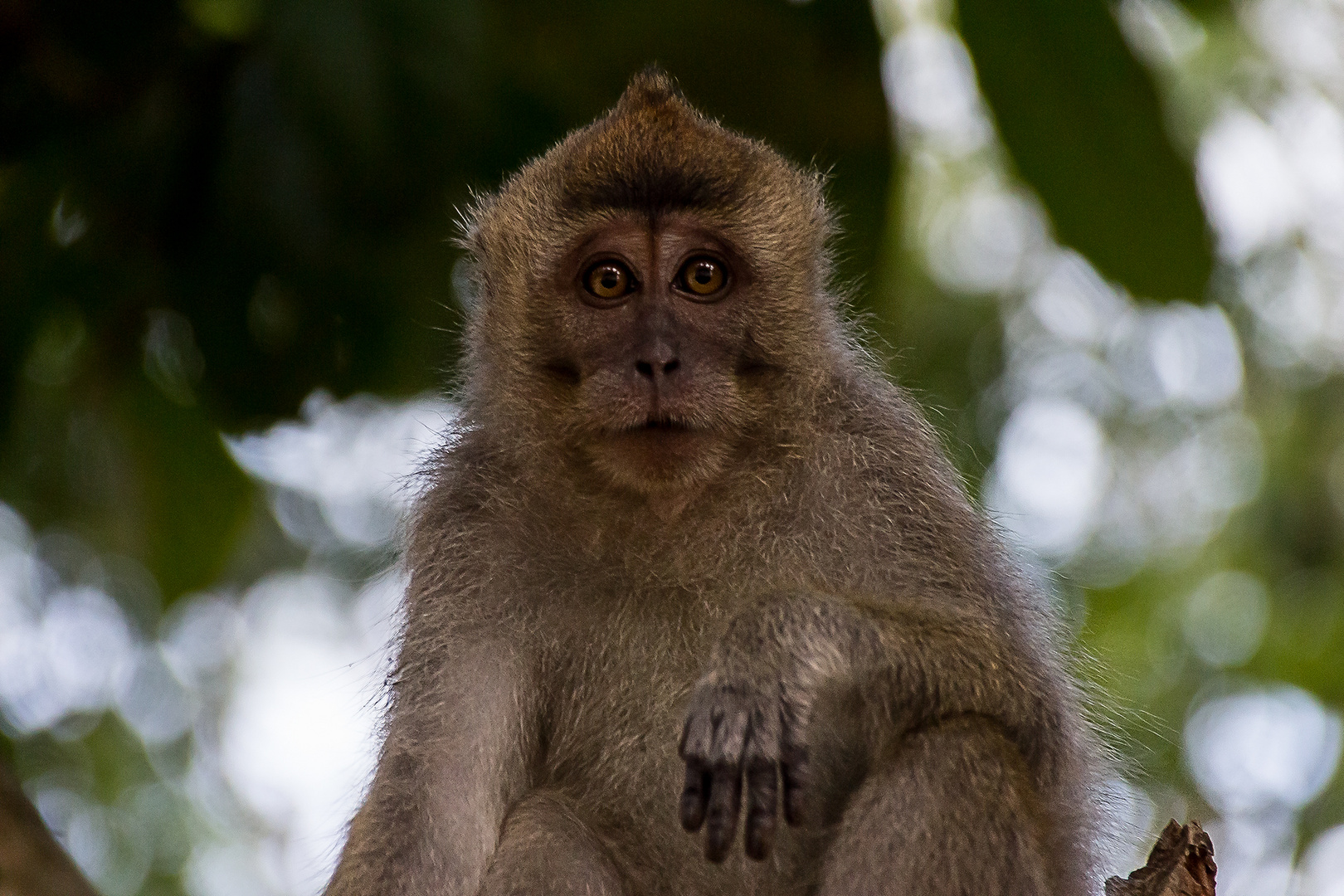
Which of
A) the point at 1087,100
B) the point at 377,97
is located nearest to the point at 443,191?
the point at 377,97

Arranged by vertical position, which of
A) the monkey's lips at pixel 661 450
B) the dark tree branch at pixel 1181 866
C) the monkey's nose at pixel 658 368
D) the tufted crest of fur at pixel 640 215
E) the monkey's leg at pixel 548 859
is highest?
the tufted crest of fur at pixel 640 215

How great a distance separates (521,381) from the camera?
5.81 metres

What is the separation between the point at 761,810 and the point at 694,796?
205 mm

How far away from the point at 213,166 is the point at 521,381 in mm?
3035

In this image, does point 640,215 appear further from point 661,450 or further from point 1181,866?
point 1181,866

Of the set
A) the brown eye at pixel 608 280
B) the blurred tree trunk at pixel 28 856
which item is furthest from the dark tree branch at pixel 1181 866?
the blurred tree trunk at pixel 28 856

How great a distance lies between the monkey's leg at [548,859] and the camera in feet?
16.5

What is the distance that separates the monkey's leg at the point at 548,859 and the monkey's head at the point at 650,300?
1.22 meters

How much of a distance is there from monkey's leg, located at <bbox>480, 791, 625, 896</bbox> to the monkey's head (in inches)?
48.0

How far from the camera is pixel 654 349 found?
520 centimetres

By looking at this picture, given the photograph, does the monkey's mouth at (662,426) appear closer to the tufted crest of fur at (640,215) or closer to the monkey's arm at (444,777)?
the tufted crest of fur at (640,215)

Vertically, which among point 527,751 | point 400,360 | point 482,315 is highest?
point 400,360

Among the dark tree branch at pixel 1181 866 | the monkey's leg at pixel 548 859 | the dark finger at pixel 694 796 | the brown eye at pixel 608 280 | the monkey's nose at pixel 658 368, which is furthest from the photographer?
the brown eye at pixel 608 280

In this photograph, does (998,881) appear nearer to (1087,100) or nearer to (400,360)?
(1087,100)
